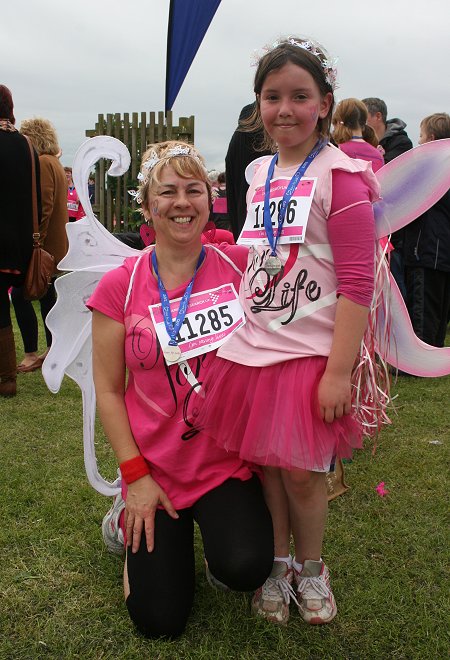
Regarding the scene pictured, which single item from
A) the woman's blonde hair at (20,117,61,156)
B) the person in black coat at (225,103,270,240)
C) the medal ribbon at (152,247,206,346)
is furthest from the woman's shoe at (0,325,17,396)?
the medal ribbon at (152,247,206,346)

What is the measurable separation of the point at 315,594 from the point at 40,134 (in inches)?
142

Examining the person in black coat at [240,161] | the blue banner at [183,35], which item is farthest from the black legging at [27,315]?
the blue banner at [183,35]

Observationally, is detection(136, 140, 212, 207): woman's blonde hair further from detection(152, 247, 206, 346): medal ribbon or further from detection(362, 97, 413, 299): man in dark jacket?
detection(362, 97, 413, 299): man in dark jacket

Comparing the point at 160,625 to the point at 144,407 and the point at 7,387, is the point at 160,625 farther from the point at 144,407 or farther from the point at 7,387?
the point at 7,387

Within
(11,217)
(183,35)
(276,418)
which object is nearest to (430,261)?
(183,35)

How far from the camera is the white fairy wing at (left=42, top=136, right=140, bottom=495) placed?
2.06 metres

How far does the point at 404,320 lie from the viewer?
1.89 m

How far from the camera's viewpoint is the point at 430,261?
4418mm

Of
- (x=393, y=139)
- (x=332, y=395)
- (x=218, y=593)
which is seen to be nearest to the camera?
(x=332, y=395)

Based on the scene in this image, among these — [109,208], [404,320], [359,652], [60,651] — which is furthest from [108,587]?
[109,208]

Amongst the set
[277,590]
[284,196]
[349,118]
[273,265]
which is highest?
[349,118]

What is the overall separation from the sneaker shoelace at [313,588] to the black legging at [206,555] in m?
0.19

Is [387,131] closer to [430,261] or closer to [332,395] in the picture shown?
[430,261]

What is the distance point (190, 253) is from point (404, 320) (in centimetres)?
68
